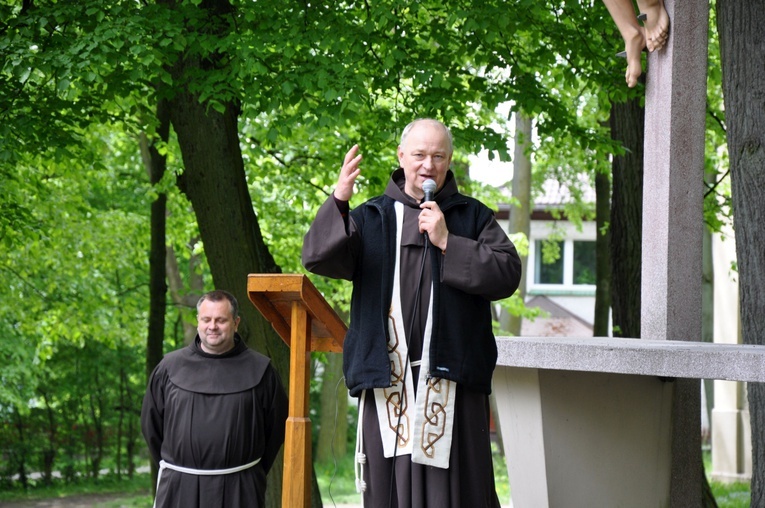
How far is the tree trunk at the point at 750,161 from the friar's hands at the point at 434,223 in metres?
2.43

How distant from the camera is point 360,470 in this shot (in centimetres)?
403

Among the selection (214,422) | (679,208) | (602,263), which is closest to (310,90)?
(214,422)

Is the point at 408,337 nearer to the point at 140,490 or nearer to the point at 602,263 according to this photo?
the point at 602,263

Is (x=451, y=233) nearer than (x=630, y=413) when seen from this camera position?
Yes

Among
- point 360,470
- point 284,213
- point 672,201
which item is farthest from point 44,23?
point 284,213

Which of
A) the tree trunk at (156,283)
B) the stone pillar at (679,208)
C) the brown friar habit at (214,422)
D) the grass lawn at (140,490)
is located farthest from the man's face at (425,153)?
the grass lawn at (140,490)

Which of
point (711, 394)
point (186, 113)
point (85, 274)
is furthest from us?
point (711, 394)

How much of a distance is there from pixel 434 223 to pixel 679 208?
233 cm

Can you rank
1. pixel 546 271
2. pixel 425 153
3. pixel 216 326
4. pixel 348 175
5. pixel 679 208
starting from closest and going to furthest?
pixel 348 175, pixel 425 153, pixel 679 208, pixel 216 326, pixel 546 271

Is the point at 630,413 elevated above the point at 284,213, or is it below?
below

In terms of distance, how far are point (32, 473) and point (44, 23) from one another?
13.2 m

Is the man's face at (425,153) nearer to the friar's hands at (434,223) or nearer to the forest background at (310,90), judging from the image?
the friar's hands at (434,223)

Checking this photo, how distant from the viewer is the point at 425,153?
12.7 feet

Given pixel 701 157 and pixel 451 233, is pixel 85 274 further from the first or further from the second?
pixel 451 233
